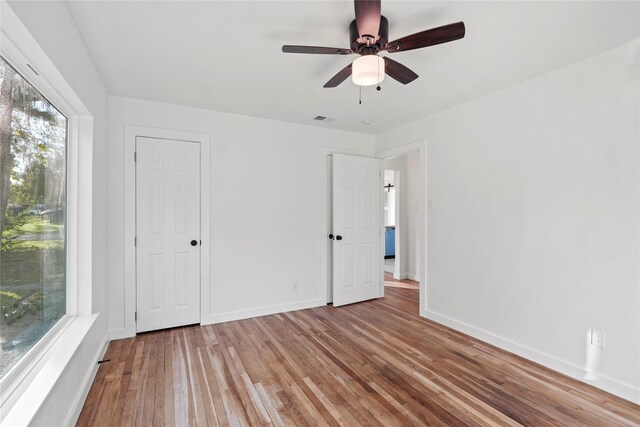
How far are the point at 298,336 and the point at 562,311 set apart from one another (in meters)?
2.38

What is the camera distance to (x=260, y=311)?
381 cm

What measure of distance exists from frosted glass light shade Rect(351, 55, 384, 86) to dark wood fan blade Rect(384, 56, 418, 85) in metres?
0.15

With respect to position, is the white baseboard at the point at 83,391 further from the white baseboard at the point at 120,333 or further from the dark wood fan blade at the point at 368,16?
the dark wood fan blade at the point at 368,16

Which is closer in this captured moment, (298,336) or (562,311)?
(562,311)

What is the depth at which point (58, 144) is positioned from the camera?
6.81 feet

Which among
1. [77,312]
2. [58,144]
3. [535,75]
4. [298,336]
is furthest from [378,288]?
[58,144]

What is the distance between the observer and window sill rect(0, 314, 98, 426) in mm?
1271

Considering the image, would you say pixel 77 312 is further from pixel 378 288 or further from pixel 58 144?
pixel 378 288

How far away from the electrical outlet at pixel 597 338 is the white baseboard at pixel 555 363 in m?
0.22

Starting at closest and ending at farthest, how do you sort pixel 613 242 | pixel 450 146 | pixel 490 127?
pixel 613 242
pixel 490 127
pixel 450 146

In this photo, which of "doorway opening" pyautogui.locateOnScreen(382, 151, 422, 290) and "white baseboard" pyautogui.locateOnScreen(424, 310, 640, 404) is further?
"doorway opening" pyautogui.locateOnScreen(382, 151, 422, 290)

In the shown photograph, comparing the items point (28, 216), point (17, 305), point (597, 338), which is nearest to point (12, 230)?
point (28, 216)

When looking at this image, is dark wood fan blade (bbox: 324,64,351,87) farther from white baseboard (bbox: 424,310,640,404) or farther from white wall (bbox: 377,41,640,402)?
white baseboard (bbox: 424,310,640,404)

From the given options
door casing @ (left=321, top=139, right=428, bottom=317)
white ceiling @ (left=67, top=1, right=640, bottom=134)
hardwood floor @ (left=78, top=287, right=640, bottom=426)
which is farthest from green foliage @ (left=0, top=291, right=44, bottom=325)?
door casing @ (left=321, top=139, right=428, bottom=317)
